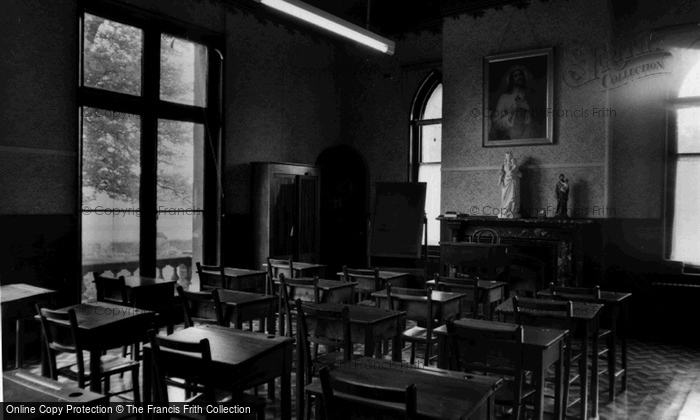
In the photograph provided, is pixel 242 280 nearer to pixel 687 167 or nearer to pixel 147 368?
pixel 147 368

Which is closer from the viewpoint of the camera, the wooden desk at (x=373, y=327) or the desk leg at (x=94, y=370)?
the desk leg at (x=94, y=370)

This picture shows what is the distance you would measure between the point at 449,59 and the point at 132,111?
451 cm

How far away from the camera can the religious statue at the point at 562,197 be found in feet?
22.9

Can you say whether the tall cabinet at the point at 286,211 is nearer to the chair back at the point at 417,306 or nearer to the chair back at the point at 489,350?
the chair back at the point at 417,306

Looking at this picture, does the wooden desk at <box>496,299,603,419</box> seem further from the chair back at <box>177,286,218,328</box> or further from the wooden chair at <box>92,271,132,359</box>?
the wooden chair at <box>92,271,132,359</box>

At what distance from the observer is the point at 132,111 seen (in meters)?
6.66

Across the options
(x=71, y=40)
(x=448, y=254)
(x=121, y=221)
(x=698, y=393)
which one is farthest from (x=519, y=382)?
(x=71, y=40)

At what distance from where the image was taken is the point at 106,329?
125 inches

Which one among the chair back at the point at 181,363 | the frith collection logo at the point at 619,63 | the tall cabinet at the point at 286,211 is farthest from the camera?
the tall cabinet at the point at 286,211

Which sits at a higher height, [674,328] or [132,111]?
[132,111]

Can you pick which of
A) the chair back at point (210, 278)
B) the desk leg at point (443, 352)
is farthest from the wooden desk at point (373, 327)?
the chair back at point (210, 278)

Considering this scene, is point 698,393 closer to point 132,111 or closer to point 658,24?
point 658,24

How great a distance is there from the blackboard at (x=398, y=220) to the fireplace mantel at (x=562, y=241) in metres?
0.93

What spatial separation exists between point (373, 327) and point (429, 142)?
20.0 ft
